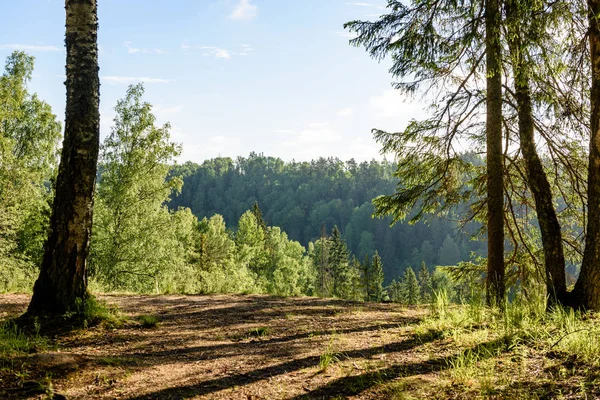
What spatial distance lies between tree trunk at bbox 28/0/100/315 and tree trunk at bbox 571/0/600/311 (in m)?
5.87

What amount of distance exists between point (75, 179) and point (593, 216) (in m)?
6.04

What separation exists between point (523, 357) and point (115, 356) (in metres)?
3.51

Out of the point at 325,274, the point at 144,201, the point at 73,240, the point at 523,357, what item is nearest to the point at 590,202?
the point at 523,357

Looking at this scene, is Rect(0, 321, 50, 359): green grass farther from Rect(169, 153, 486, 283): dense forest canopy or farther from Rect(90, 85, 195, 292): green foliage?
Rect(169, 153, 486, 283): dense forest canopy

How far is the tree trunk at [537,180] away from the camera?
5094 mm

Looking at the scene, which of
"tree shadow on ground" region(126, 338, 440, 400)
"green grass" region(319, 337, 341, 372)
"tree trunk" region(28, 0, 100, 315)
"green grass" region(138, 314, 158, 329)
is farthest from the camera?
"green grass" region(138, 314, 158, 329)

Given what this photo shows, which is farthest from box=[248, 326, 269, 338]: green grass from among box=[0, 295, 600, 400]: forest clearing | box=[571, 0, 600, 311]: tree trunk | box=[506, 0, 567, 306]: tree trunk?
box=[571, 0, 600, 311]: tree trunk

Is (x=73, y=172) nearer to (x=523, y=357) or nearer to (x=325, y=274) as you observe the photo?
(x=523, y=357)

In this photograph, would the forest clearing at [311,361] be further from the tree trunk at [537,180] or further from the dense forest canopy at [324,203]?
the dense forest canopy at [324,203]

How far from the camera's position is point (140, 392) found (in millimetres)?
2871

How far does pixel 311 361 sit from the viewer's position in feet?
11.9

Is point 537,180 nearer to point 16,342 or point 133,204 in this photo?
point 16,342

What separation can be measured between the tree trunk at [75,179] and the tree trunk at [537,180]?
5.23 meters

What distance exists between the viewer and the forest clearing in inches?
109
